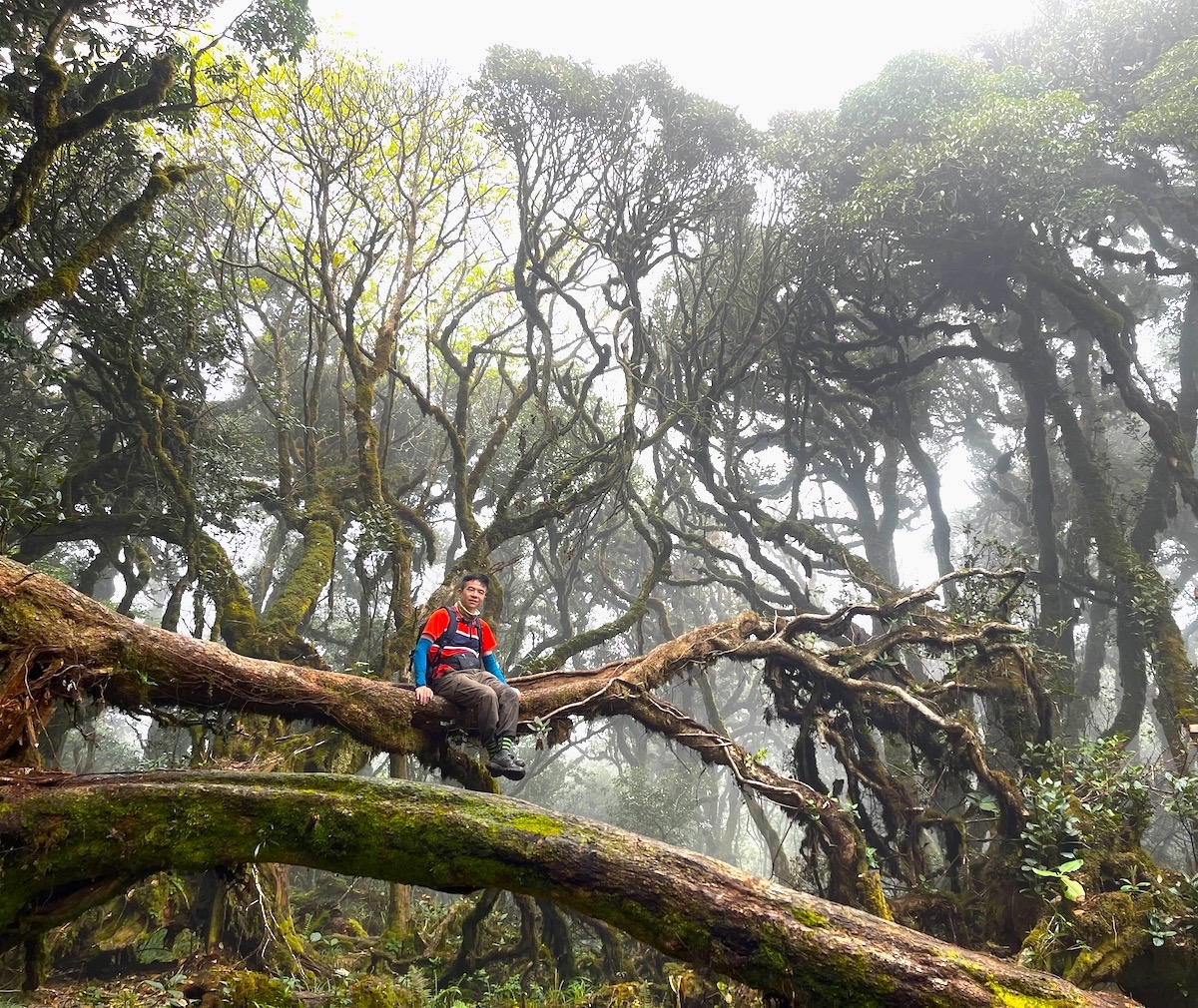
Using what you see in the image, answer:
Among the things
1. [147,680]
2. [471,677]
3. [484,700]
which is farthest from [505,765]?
[147,680]

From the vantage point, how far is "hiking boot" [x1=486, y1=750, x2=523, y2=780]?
507 centimetres

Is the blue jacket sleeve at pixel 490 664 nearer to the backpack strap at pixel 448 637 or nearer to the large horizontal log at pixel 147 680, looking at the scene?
the backpack strap at pixel 448 637

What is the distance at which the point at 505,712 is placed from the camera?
211 inches

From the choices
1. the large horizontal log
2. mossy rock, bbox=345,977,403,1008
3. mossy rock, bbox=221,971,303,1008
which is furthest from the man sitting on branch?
Answer: mossy rock, bbox=221,971,303,1008

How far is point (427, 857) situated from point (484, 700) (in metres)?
2.14

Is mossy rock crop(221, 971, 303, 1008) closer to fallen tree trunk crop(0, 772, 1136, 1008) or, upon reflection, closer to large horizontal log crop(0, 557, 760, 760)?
fallen tree trunk crop(0, 772, 1136, 1008)

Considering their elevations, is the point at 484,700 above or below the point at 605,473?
below

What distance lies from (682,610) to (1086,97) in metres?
17.3

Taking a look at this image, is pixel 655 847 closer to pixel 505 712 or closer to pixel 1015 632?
pixel 505 712

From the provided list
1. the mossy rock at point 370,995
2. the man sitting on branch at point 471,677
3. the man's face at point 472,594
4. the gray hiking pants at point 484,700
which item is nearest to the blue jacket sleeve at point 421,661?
the man sitting on branch at point 471,677

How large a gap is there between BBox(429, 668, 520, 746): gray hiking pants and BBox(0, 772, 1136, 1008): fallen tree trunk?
6.27ft

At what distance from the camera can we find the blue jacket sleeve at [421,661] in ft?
17.6

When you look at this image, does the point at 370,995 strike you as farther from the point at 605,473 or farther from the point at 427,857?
the point at 605,473

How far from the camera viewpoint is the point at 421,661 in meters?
5.43
